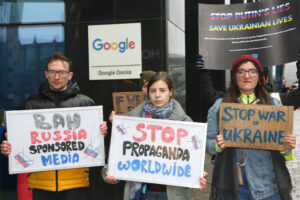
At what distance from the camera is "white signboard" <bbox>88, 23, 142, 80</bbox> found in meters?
5.63

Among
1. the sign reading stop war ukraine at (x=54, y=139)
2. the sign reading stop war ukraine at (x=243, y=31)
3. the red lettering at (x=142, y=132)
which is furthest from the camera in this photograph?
the sign reading stop war ukraine at (x=243, y=31)

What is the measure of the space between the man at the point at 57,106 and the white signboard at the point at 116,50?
7.75 feet

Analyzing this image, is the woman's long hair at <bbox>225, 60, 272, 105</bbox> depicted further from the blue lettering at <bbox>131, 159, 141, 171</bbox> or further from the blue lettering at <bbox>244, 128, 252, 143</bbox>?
the blue lettering at <bbox>131, 159, 141, 171</bbox>

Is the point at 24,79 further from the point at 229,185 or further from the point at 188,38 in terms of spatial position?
the point at 188,38

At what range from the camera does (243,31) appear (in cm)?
416

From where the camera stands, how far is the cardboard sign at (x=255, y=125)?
2.89 meters

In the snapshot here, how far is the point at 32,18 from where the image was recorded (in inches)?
233

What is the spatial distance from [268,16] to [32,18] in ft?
12.2

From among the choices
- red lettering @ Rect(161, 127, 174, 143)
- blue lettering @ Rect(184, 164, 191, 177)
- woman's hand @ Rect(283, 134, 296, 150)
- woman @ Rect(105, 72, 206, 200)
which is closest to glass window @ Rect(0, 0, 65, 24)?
woman @ Rect(105, 72, 206, 200)

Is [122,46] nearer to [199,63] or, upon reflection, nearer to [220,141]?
[199,63]

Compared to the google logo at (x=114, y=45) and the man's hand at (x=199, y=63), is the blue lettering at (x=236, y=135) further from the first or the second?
the google logo at (x=114, y=45)

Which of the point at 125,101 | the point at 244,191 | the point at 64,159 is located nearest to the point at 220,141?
the point at 244,191

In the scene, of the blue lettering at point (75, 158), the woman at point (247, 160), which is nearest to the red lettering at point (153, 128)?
the woman at point (247, 160)

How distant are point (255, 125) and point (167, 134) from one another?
719 millimetres
